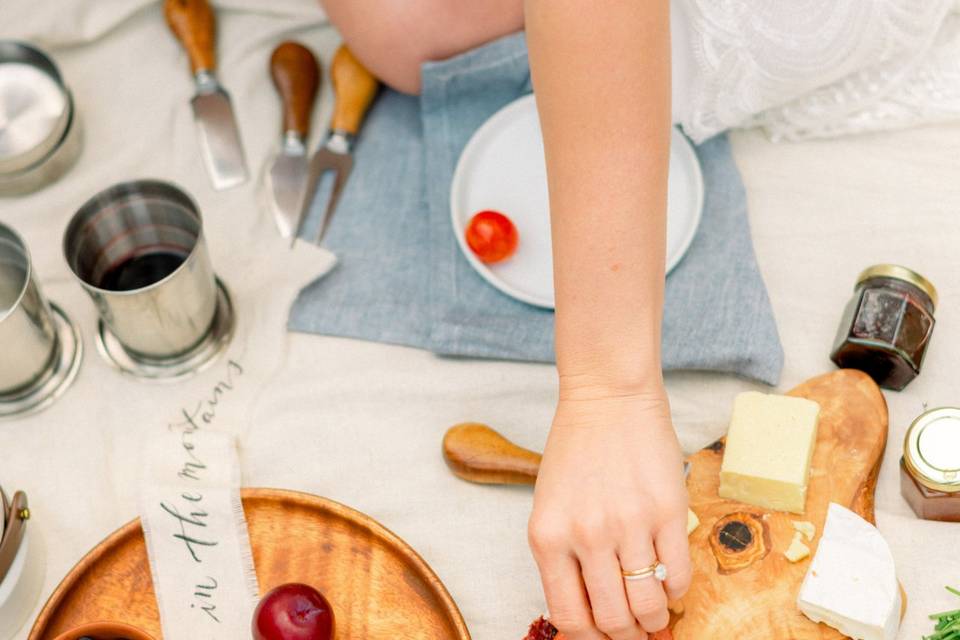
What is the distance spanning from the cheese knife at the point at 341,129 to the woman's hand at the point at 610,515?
44cm

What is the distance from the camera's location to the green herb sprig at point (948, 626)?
2.66 ft

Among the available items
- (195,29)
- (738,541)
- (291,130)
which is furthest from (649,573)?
(195,29)

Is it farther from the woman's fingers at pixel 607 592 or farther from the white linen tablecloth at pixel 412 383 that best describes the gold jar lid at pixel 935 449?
the woman's fingers at pixel 607 592

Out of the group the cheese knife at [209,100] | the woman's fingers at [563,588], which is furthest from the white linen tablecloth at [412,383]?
the woman's fingers at [563,588]

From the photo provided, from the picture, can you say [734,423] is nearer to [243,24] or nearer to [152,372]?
[152,372]

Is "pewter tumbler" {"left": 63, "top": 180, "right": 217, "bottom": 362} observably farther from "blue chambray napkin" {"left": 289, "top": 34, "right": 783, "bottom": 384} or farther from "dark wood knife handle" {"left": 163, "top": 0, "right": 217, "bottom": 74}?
"dark wood knife handle" {"left": 163, "top": 0, "right": 217, "bottom": 74}

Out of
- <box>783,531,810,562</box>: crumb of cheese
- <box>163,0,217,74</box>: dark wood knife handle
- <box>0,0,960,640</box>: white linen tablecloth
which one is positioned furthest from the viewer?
<box>163,0,217,74</box>: dark wood knife handle

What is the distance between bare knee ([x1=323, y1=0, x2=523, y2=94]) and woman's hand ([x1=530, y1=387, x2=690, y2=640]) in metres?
0.46

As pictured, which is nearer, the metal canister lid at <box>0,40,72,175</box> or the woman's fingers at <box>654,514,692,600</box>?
the woman's fingers at <box>654,514,692,600</box>

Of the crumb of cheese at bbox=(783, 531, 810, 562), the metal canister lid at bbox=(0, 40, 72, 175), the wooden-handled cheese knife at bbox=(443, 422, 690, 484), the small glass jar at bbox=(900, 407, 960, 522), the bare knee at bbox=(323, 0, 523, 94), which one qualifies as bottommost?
the wooden-handled cheese knife at bbox=(443, 422, 690, 484)

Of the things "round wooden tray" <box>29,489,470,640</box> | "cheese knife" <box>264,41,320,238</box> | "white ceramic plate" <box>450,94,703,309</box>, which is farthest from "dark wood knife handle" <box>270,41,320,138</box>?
"round wooden tray" <box>29,489,470,640</box>

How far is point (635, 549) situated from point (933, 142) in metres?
0.59

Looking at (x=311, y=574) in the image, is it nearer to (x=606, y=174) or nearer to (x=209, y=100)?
(x=606, y=174)

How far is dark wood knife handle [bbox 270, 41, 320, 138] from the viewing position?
44.6 inches
